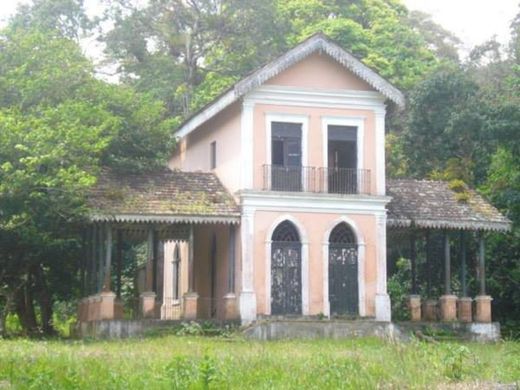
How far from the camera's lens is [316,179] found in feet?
91.2

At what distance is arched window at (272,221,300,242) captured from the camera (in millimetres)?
27625

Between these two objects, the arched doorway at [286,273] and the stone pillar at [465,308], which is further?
the stone pillar at [465,308]

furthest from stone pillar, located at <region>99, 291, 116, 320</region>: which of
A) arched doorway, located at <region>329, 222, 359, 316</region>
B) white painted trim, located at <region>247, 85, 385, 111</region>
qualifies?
white painted trim, located at <region>247, 85, 385, 111</region>

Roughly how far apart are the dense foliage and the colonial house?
5.79ft

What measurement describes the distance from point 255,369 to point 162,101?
2651cm

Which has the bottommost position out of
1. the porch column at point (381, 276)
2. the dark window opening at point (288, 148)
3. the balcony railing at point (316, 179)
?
the porch column at point (381, 276)

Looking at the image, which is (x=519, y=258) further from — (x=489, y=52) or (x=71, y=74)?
(x=489, y=52)

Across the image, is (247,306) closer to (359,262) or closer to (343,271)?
(343,271)

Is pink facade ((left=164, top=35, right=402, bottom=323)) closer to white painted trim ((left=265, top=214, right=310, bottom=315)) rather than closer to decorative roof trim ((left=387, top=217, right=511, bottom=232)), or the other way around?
white painted trim ((left=265, top=214, right=310, bottom=315))

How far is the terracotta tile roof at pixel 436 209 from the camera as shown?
2806 cm

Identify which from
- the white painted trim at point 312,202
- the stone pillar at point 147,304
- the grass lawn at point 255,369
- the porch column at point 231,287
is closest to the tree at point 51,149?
the stone pillar at point 147,304

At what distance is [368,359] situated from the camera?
51.8ft

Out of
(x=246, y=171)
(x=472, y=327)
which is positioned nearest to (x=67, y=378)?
(x=246, y=171)

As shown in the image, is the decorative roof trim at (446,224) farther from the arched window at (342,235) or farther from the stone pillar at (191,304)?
the stone pillar at (191,304)
